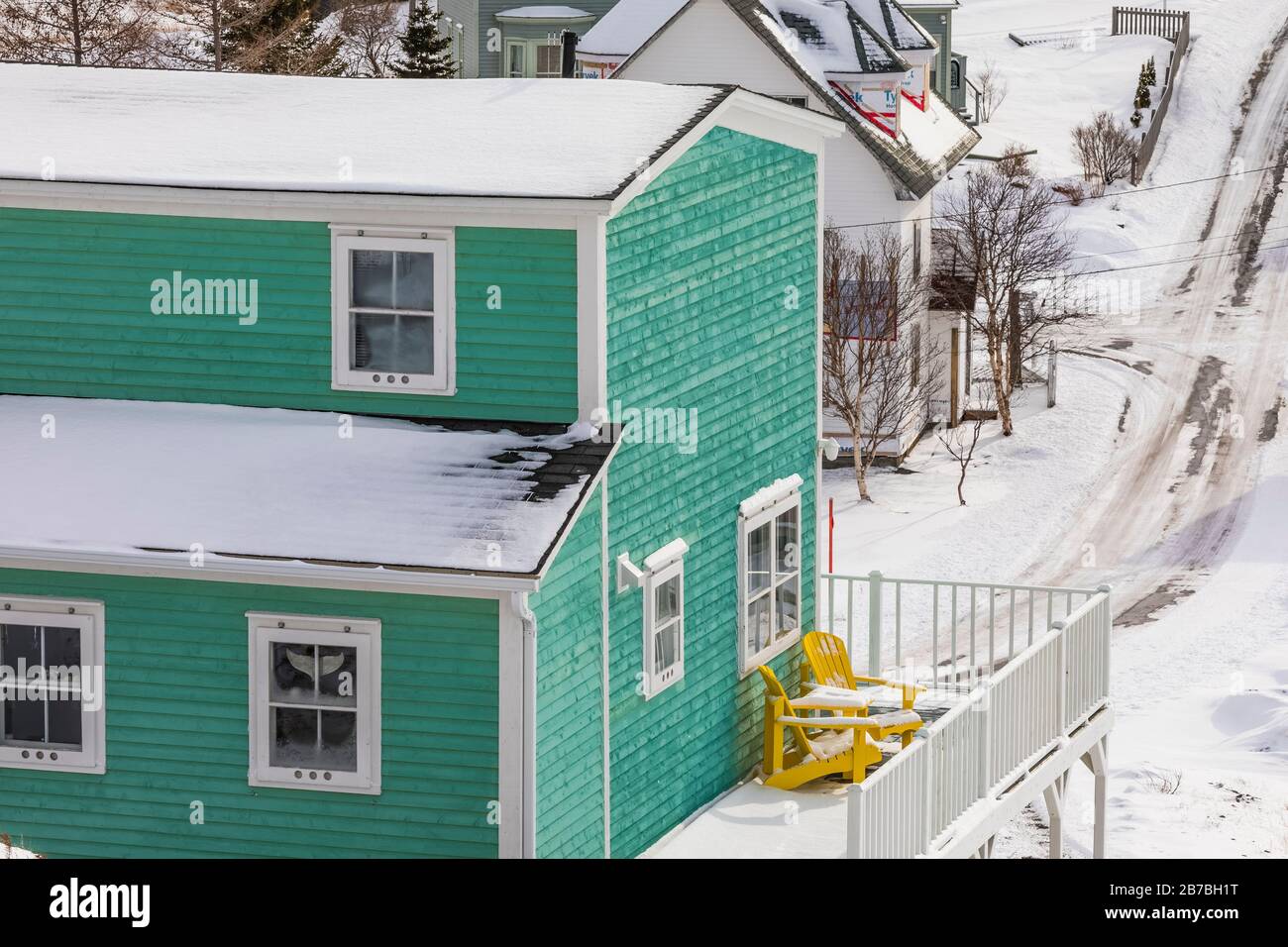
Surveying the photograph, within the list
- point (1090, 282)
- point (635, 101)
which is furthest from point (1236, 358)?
point (635, 101)

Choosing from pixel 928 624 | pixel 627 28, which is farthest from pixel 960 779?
pixel 627 28

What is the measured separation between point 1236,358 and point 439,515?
1420 inches

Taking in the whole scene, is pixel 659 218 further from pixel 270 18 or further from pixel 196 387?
pixel 270 18

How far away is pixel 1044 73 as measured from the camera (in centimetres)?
7181

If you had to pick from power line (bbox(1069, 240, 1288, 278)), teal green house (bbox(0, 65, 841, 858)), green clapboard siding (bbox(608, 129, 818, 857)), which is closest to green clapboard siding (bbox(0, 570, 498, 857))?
teal green house (bbox(0, 65, 841, 858))

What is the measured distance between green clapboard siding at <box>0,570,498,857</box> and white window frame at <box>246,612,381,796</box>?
7 cm

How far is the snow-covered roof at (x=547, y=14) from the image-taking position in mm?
54188

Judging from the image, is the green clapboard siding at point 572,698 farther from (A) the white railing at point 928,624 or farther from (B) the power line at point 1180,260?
(B) the power line at point 1180,260

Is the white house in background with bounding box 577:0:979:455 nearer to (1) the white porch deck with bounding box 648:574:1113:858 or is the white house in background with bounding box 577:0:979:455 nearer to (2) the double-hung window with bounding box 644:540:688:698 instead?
(1) the white porch deck with bounding box 648:574:1113:858

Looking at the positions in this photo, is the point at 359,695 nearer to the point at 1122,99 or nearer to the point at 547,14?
the point at 547,14

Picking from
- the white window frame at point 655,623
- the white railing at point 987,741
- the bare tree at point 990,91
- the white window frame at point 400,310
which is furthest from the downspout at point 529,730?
the bare tree at point 990,91

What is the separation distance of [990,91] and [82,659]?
184 feet

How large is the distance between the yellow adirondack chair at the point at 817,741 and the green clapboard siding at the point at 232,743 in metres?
3.82

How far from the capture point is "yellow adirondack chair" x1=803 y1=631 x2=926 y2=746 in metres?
19.0
